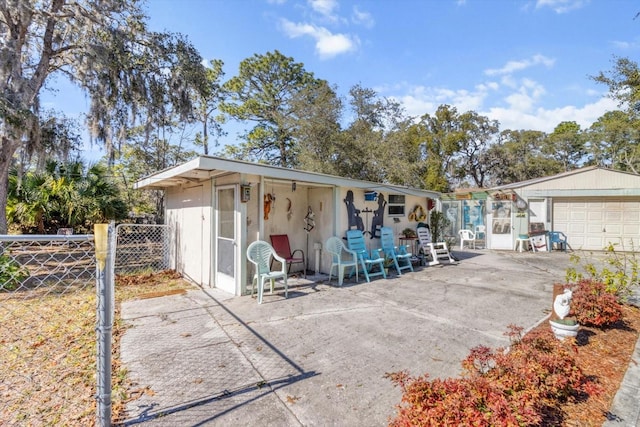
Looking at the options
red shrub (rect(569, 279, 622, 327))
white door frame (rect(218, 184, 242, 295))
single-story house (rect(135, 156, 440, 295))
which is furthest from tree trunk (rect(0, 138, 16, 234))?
red shrub (rect(569, 279, 622, 327))

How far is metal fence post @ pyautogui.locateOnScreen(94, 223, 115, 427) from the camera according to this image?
1.81 meters

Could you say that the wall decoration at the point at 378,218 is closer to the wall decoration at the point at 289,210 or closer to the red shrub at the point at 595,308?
the wall decoration at the point at 289,210

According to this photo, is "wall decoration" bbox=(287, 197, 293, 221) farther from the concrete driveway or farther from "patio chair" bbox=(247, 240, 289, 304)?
"patio chair" bbox=(247, 240, 289, 304)

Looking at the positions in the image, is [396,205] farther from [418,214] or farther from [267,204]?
[267,204]

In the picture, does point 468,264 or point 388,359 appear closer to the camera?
point 388,359

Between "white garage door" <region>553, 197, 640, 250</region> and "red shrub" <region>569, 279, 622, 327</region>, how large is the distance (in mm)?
9729

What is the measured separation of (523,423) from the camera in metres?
1.65

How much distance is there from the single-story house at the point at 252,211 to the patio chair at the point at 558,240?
6462 mm

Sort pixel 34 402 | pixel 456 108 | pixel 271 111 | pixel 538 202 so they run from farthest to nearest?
pixel 456 108 → pixel 271 111 → pixel 538 202 → pixel 34 402

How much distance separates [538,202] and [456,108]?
13.5 m

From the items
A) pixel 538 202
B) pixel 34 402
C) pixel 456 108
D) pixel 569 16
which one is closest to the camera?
pixel 34 402

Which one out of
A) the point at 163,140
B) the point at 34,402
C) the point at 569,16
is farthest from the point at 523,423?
the point at 163,140

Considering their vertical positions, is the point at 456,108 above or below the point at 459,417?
above

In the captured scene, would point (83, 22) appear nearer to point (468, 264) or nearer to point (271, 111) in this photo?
point (271, 111)
